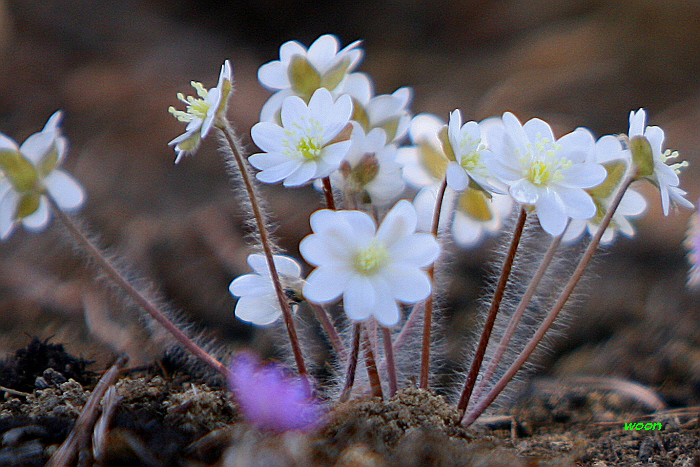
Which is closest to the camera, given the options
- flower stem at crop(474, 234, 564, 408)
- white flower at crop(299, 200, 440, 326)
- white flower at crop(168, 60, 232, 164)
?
white flower at crop(299, 200, 440, 326)

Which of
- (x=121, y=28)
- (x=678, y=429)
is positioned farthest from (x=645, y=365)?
(x=121, y=28)

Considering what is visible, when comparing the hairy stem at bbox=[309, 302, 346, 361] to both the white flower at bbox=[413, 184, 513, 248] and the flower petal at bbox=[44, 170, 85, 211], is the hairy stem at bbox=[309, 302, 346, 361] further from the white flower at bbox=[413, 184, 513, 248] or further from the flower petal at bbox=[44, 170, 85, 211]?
the flower petal at bbox=[44, 170, 85, 211]

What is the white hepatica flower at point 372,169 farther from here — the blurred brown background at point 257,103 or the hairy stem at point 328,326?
the blurred brown background at point 257,103

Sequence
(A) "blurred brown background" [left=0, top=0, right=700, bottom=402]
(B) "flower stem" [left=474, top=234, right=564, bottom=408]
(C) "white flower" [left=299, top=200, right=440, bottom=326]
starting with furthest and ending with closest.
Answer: (A) "blurred brown background" [left=0, top=0, right=700, bottom=402], (B) "flower stem" [left=474, top=234, right=564, bottom=408], (C) "white flower" [left=299, top=200, right=440, bottom=326]

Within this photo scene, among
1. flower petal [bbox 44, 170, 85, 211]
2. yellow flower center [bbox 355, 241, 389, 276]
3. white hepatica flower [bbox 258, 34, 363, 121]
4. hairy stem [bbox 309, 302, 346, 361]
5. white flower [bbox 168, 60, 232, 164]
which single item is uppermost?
white hepatica flower [bbox 258, 34, 363, 121]

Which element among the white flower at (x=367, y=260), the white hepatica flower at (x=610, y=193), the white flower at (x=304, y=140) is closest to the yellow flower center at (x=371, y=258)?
the white flower at (x=367, y=260)

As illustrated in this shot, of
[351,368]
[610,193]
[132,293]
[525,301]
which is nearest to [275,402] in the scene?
[351,368]

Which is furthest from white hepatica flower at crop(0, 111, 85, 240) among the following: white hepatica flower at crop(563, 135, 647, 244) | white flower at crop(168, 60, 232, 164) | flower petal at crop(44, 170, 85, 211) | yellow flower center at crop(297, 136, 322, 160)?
white hepatica flower at crop(563, 135, 647, 244)
